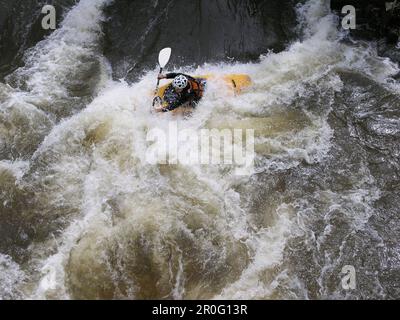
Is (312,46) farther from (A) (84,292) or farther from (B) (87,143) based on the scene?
(A) (84,292)

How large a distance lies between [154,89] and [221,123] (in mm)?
1377

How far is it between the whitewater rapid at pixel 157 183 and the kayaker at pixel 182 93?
0.68 feet

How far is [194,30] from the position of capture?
353 inches

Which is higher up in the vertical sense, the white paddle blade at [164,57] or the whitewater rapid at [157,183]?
the white paddle blade at [164,57]

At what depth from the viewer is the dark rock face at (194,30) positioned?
8531 mm

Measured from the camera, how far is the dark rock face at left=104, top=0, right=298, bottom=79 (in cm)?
853

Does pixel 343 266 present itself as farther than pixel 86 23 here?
No

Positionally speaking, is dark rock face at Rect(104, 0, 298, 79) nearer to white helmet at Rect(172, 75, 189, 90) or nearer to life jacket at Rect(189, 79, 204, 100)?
life jacket at Rect(189, 79, 204, 100)

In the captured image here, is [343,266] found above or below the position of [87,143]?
below

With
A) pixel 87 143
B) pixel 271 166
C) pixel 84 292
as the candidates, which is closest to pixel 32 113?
pixel 87 143

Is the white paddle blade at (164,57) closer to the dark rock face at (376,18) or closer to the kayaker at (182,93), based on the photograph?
the kayaker at (182,93)

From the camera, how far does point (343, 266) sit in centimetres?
555

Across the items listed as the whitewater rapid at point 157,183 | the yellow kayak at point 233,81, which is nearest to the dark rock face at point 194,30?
the whitewater rapid at point 157,183

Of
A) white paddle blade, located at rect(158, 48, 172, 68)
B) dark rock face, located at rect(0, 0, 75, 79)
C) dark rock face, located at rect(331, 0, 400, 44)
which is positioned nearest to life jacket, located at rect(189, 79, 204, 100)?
white paddle blade, located at rect(158, 48, 172, 68)
